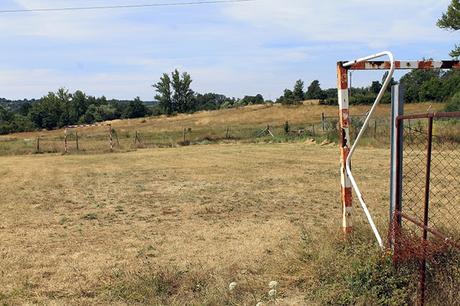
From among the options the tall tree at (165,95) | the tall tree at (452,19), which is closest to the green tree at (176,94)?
the tall tree at (165,95)

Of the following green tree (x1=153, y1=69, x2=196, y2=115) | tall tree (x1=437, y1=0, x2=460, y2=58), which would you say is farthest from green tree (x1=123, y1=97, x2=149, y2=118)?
tall tree (x1=437, y1=0, x2=460, y2=58)

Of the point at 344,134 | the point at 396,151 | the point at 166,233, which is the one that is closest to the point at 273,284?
the point at 396,151

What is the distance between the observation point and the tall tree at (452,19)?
32250 millimetres

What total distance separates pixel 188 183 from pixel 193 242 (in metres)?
6.97

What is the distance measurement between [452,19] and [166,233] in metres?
30.5

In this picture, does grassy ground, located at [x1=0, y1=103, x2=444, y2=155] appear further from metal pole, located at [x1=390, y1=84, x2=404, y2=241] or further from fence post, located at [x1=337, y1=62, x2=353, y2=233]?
metal pole, located at [x1=390, y1=84, x2=404, y2=241]

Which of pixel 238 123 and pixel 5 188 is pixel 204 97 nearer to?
pixel 238 123

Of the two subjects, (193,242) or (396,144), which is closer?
(396,144)

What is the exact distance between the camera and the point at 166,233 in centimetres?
798

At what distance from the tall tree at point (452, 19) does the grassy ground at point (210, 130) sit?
5.89 m

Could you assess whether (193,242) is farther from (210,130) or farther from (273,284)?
(210,130)

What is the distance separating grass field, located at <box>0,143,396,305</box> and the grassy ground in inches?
575

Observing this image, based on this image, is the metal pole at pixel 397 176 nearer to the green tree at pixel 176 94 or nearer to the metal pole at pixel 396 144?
the metal pole at pixel 396 144

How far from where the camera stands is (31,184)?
14930 millimetres
